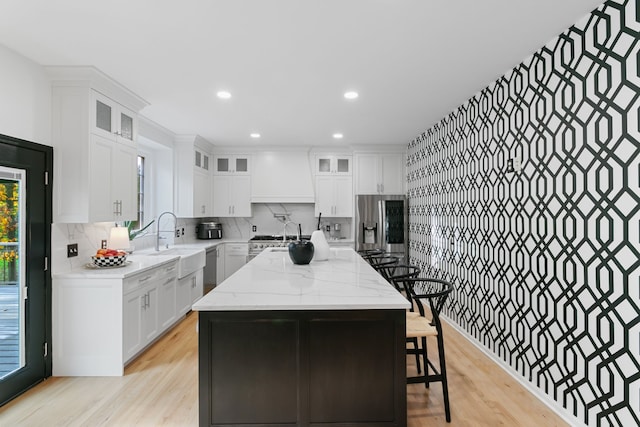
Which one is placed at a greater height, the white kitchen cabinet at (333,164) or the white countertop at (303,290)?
the white kitchen cabinet at (333,164)

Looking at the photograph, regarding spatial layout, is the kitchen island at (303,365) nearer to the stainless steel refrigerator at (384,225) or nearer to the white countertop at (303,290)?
the white countertop at (303,290)

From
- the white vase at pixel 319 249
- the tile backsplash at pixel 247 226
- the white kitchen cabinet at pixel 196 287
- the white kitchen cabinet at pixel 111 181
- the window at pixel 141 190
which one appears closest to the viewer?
the white kitchen cabinet at pixel 111 181

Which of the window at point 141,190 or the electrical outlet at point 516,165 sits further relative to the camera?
the window at point 141,190

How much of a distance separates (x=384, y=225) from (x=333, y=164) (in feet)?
4.60

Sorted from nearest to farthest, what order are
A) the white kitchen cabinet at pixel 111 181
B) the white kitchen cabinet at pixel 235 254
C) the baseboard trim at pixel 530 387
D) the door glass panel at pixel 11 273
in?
the baseboard trim at pixel 530 387
the door glass panel at pixel 11 273
the white kitchen cabinet at pixel 111 181
the white kitchen cabinet at pixel 235 254

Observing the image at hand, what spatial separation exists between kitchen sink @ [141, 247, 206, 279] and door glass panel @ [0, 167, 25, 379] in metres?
1.67

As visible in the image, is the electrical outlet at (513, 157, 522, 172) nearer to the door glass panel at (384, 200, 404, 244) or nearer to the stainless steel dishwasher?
the door glass panel at (384, 200, 404, 244)

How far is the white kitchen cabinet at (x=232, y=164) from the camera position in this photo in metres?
6.39

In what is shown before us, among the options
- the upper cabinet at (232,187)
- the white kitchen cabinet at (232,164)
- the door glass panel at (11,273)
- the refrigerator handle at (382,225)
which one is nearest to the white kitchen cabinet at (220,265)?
the upper cabinet at (232,187)

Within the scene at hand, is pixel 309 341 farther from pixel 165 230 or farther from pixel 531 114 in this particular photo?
pixel 165 230

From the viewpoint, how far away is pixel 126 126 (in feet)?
11.8

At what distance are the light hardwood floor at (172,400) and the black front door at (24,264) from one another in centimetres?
21

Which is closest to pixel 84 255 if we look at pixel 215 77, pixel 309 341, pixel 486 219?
pixel 215 77

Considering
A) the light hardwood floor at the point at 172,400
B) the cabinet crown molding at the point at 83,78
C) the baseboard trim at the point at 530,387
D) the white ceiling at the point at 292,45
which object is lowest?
the light hardwood floor at the point at 172,400
